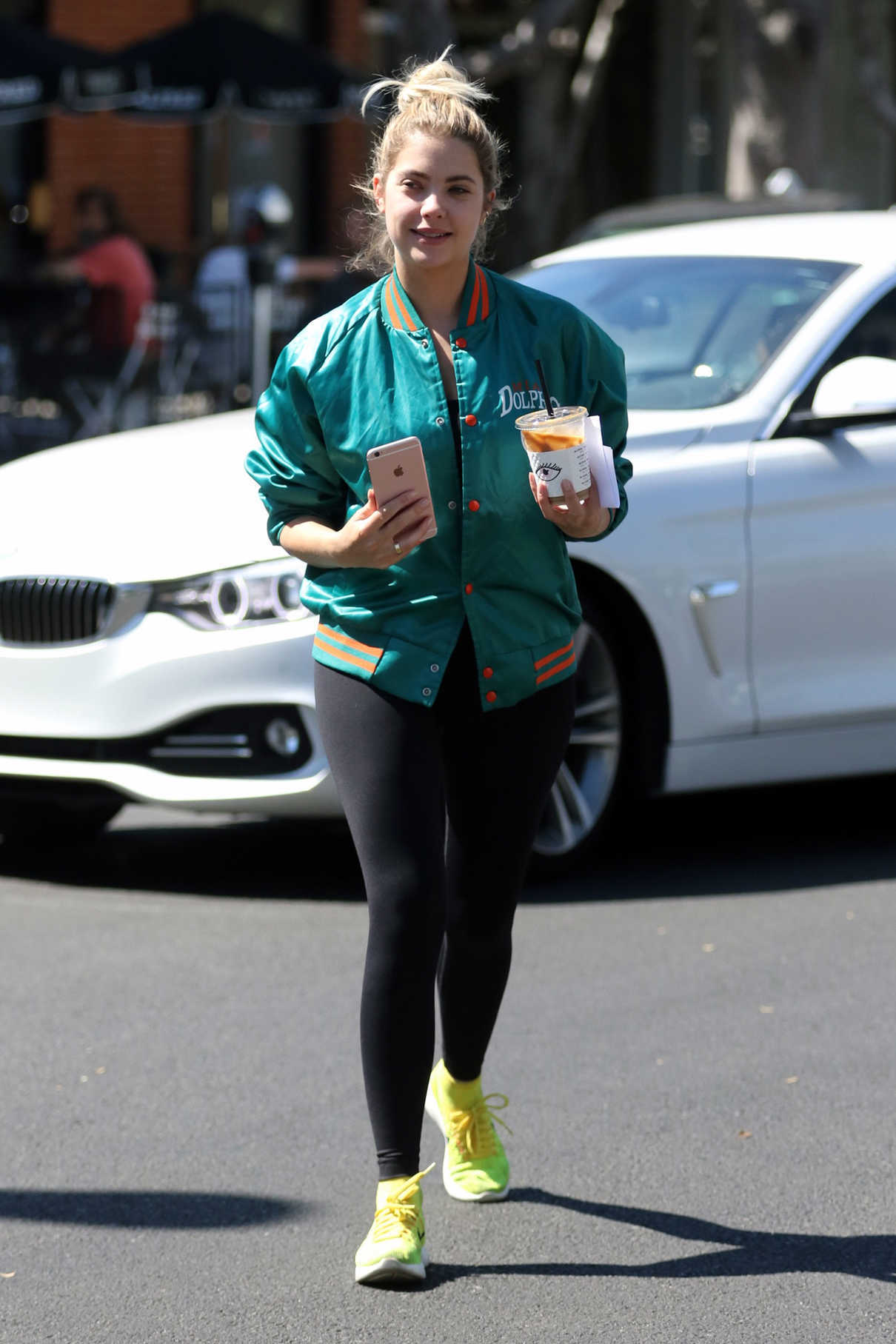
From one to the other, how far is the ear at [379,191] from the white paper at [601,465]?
498 mm

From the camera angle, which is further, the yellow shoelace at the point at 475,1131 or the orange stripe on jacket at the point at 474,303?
the yellow shoelace at the point at 475,1131

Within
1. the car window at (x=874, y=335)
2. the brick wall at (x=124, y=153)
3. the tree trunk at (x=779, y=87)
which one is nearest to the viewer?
the car window at (x=874, y=335)

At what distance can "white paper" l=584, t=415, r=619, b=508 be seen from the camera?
343 centimetres

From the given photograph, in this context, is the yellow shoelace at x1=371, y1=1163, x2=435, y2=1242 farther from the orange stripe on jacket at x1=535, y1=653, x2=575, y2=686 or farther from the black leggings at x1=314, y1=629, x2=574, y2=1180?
the orange stripe on jacket at x1=535, y1=653, x2=575, y2=686

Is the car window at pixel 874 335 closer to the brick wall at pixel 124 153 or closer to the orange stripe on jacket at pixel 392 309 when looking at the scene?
the orange stripe on jacket at pixel 392 309

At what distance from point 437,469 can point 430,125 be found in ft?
1.74

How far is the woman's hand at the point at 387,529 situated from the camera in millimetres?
3314

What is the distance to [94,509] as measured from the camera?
5.95 meters

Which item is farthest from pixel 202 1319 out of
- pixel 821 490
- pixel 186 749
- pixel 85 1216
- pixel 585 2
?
pixel 585 2

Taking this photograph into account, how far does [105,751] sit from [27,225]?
1412cm

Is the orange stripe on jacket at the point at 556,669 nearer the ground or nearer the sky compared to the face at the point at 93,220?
nearer the sky

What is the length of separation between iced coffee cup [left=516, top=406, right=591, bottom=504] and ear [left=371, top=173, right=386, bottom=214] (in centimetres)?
46

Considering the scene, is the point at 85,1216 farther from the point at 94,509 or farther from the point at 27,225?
the point at 27,225

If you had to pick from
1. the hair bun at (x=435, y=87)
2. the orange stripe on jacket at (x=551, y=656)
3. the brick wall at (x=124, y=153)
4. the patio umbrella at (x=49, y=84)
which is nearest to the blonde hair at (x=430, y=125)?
the hair bun at (x=435, y=87)
